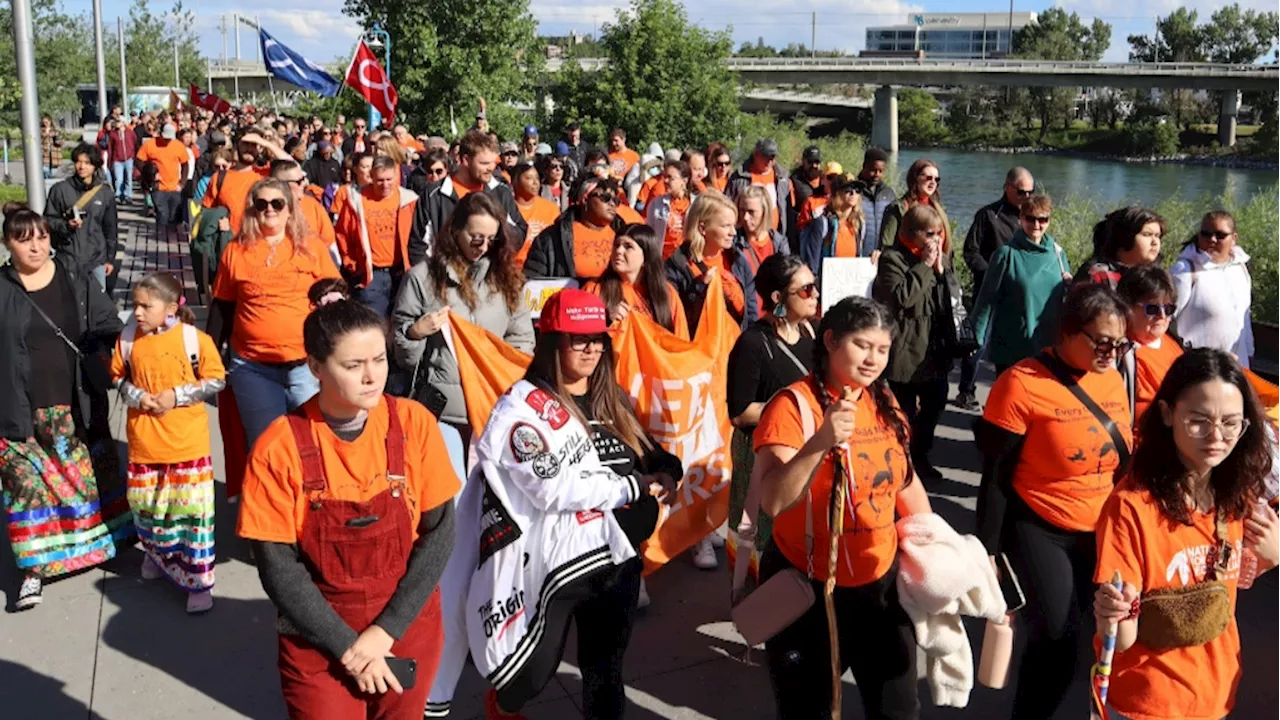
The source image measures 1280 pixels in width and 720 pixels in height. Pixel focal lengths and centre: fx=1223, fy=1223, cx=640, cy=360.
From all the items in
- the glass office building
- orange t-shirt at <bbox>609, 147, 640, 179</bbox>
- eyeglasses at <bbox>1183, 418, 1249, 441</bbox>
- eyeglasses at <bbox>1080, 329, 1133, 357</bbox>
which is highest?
the glass office building

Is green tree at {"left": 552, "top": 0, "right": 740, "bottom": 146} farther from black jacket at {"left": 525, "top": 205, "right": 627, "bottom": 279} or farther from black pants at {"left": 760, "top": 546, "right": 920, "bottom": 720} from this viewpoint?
black pants at {"left": 760, "top": 546, "right": 920, "bottom": 720}

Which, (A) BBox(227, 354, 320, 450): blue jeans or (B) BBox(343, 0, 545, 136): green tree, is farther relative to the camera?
(B) BBox(343, 0, 545, 136): green tree

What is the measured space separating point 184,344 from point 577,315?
2540mm

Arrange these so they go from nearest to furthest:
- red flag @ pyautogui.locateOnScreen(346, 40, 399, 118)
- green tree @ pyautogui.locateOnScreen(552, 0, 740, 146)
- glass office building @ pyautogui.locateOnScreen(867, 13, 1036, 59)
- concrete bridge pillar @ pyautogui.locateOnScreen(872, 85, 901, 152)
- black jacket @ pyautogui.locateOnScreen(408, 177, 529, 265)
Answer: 1. black jacket @ pyautogui.locateOnScreen(408, 177, 529, 265)
2. red flag @ pyautogui.locateOnScreen(346, 40, 399, 118)
3. green tree @ pyautogui.locateOnScreen(552, 0, 740, 146)
4. concrete bridge pillar @ pyautogui.locateOnScreen(872, 85, 901, 152)
5. glass office building @ pyautogui.locateOnScreen(867, 13, 1036, 59)

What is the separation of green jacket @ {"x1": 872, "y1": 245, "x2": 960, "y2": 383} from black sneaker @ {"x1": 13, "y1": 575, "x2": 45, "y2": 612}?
4.39 metres

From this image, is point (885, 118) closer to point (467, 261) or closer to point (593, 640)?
point (467, 261)

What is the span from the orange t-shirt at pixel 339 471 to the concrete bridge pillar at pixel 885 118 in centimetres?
6495

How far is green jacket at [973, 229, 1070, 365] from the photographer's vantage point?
6.95 meters

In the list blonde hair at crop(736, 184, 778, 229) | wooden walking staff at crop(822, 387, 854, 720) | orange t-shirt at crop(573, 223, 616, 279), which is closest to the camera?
wooden walking staff at crop(822, 387, 854, 720)

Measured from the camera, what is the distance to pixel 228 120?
80.7ft

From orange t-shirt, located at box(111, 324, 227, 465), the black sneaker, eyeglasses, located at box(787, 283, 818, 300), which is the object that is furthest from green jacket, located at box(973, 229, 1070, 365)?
the black sneaker

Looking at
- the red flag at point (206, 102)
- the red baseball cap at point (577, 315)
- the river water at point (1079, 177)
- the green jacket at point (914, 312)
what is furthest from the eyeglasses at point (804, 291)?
the red flag at point (206, 102)

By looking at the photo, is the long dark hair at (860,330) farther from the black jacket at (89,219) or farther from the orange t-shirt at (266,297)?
the black jacket at (89,219)

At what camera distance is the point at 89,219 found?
9062 millimetres
